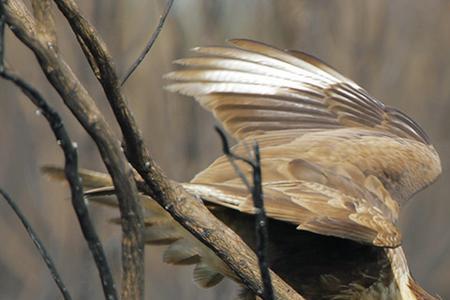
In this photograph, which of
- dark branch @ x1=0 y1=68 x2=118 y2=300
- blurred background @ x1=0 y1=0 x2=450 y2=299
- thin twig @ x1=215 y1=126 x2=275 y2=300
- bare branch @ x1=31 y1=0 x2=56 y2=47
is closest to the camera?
dark branch @ x1=0 y1=68 x2=118 y2=300

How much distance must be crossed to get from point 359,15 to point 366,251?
409 centimetres

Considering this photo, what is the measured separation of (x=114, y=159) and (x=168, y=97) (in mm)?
4883

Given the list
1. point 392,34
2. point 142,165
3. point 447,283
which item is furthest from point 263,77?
point 447,283

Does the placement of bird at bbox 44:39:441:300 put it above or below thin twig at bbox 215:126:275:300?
below

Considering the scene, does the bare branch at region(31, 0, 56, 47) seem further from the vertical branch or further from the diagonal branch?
the vertical branch

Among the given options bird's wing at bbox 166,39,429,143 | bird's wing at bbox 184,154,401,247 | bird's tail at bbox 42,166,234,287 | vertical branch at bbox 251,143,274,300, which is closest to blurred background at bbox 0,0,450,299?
bird's wing at bbox 166,39,429,143

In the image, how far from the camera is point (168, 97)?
6.76 m

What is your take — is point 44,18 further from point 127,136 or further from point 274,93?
point 274,93

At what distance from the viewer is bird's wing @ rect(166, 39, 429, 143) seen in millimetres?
4410

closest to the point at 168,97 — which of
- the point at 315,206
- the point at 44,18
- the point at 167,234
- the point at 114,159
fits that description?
the point at 167,234

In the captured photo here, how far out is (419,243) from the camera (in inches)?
322

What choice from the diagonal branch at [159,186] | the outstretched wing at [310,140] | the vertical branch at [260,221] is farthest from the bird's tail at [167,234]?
the vertical branch at [260,221]

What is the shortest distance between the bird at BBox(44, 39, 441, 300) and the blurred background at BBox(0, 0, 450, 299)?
166cm

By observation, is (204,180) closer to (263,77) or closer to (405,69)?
(263,77)
